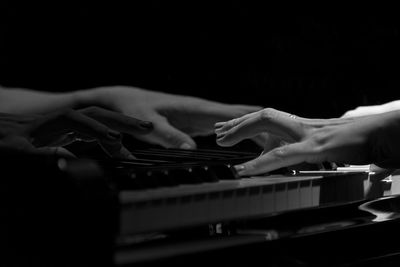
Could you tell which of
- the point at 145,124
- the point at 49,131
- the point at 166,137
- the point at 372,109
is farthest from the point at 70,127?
the point at 372,109

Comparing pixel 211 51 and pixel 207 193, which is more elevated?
pixel 211 51

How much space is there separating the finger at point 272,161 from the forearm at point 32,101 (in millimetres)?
398

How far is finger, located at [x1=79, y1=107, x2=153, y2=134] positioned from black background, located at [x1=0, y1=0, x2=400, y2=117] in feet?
0.28

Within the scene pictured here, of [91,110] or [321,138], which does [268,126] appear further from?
[91,110]

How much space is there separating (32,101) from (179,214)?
0.53 metres

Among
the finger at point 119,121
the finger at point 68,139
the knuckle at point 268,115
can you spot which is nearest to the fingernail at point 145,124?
the finger at point 119,121

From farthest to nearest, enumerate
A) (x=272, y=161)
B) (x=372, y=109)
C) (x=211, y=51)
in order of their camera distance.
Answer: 1. (x=372, y=109)
2. (x=211, y=51)
3. (x=272, y=161)

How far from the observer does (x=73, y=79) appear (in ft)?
4.45

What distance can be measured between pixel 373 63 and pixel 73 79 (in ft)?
2.84

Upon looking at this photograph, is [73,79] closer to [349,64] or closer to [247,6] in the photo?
[247,6]

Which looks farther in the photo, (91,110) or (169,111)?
(169,111)

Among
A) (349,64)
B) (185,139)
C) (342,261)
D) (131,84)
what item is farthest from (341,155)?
(349,64)

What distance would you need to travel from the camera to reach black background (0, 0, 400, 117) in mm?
1303

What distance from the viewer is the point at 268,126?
4.11 ft
